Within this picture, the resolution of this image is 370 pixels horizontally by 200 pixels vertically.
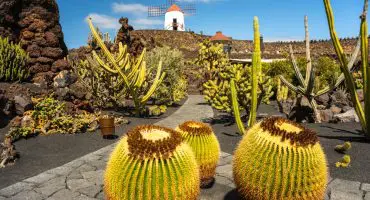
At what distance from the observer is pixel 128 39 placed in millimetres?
20250

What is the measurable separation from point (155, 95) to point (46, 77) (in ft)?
15.1

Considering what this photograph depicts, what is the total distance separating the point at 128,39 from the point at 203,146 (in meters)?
16.9

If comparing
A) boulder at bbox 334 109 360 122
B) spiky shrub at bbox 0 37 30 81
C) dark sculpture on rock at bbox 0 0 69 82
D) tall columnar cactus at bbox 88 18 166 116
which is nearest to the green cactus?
boulder at bbox 334 109 360 122

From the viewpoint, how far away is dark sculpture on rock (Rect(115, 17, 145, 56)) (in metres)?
19.7

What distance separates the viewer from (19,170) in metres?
5.79

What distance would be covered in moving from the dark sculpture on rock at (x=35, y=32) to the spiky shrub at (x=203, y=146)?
33.3 feet

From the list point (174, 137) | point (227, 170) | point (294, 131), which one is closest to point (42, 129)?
point (227, 170)

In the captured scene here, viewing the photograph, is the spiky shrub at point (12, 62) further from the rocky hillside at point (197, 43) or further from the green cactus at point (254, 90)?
the rocky hillside at point (197, 43)

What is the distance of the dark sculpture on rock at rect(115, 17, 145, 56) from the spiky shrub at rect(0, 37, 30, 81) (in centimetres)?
753

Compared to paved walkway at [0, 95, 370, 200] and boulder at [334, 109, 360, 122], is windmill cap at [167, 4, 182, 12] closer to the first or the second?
boulder at [334, 109, 360, 122]

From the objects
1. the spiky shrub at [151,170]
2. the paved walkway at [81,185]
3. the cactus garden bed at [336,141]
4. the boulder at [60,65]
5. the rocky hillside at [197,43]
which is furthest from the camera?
the rocky hillside at [197,43]

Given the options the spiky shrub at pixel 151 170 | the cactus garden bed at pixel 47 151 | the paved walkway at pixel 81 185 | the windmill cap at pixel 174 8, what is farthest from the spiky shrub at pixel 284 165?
the windmill cap at pixel 174 8

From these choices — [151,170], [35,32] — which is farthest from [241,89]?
[35,32]

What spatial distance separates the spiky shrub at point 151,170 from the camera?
2994 millimetres
